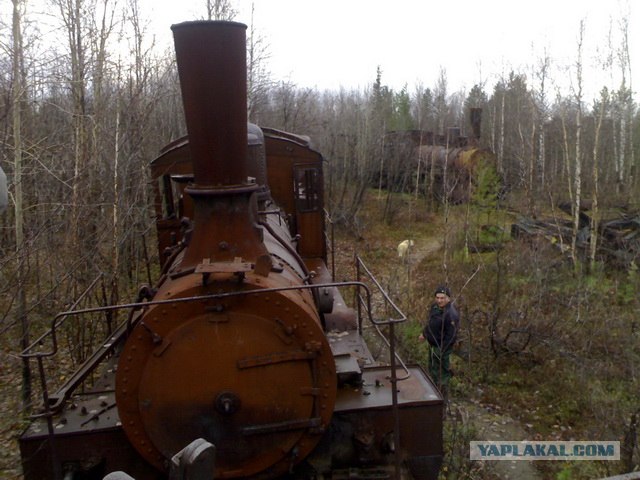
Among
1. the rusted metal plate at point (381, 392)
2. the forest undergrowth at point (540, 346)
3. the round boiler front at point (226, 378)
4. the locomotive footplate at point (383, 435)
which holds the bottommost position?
the forest undergrowth at point (540, 346)

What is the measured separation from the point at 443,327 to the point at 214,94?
4942mm

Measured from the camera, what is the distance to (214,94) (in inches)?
147

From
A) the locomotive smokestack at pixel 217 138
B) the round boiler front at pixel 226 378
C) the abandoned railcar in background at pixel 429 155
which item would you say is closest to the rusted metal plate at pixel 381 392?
the round boiler front at pixel 226 378

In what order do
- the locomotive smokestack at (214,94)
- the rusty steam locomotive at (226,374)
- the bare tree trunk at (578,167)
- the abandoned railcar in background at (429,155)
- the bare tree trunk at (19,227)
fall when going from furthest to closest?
the abandoned railcar in background at (429,155), the bare tree trunk at (578,167), the bare tree trunk at (19,227), the rusty steam locomotive at (226,374), the locomotive smokestack at (214,94)

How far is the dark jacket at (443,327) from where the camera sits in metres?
7.47

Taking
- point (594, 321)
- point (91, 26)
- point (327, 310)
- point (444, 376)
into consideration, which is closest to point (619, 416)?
point (444, 376)

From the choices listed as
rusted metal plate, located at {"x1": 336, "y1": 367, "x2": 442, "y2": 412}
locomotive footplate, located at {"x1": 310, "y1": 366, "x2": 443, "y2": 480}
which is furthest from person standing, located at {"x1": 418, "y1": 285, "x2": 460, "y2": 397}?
locomotive footplate, located at {"x1": 310, "y1": 366, "x2": 443, "y2": 480}

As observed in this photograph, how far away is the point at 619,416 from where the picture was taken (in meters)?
7.81

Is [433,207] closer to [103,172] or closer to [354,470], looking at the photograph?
[103,172]

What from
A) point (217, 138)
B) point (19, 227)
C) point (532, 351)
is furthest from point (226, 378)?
point (532, 351)

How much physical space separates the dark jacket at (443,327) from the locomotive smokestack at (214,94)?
441cm

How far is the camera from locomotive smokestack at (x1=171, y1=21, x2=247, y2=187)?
3650 millimetres

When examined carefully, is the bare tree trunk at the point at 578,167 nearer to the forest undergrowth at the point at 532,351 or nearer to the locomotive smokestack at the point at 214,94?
the forest undergrowth at the point at 532,351

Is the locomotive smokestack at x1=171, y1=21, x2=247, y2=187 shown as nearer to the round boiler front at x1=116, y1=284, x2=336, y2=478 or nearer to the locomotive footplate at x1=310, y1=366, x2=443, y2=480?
the round boiler front at x1=116, y1=284, x2=336, y2=478
